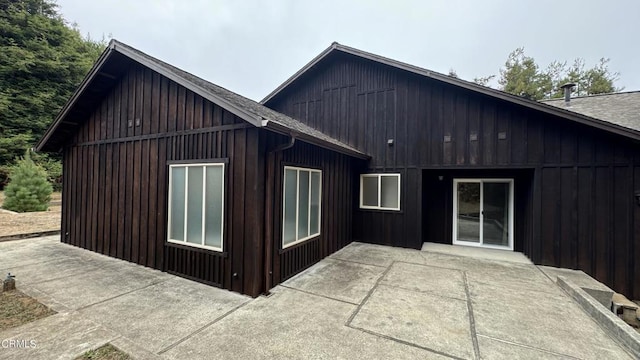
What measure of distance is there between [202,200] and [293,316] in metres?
2.46

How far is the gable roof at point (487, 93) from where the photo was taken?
14.7ft

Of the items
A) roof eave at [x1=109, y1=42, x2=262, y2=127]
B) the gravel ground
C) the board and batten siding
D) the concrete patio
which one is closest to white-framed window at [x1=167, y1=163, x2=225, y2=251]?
the board and batten siding

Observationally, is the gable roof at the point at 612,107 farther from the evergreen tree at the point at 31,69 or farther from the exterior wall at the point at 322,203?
the evergreen tree at the point at 31,69

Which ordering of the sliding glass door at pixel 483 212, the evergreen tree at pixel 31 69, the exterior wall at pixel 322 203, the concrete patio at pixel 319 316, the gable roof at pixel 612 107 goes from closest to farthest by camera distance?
the concrete patio at pixel 319 316 < the exterior wall at pixel 322 203 < the gable roof at pixel 612 107 < the sliding glass door at pixel 483 212 < the evergreen tree at pixel 31 69

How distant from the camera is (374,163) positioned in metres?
7.14

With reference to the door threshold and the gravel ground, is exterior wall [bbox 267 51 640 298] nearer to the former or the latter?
the door threshold

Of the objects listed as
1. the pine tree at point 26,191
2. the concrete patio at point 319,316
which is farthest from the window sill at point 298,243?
the pine tree at point 26,191

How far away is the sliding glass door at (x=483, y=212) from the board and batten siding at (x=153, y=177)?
236 inches

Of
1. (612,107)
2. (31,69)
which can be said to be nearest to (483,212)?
(612,107)

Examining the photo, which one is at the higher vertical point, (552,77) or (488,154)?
(552,77)

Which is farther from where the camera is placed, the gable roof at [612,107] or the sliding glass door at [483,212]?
the sliding glass door at [483,212]

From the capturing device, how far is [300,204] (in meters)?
4.73

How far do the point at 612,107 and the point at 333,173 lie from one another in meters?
7.46

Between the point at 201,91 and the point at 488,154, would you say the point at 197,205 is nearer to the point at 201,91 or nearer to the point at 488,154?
the point at 201,91
